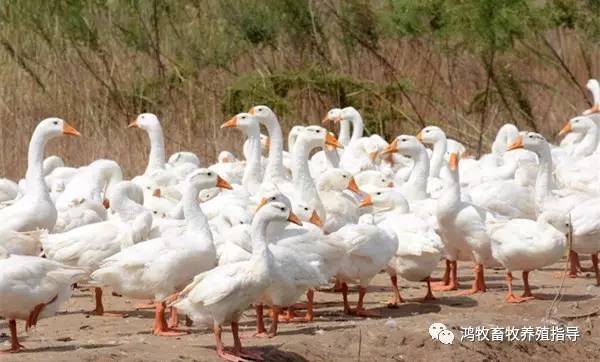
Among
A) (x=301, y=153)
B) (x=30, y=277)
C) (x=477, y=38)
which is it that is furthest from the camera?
(x=477, y=38)

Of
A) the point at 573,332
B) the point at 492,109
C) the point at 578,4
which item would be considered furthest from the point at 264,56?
the point at 573,332

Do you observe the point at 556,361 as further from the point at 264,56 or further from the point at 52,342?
the point at 264,56

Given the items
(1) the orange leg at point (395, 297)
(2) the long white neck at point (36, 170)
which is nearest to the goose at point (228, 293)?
(1) the orange leg at point (395, 297)

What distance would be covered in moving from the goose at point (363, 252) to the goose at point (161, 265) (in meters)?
1.17

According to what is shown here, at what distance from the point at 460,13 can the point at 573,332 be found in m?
9.25

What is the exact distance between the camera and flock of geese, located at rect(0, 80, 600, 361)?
9.18m

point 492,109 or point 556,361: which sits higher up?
point 492,109

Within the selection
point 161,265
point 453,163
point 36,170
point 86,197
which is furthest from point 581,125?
point 161,265

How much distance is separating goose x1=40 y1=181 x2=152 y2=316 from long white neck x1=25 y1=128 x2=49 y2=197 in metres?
0.64

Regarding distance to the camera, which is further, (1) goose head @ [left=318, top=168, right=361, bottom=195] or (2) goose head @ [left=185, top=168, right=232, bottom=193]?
(1) goose head @ [left=318, top=168, right=361, bottom=195]

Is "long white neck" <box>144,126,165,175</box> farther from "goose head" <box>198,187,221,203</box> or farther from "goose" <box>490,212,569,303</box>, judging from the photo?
"goose" <box>490,212,569,303</box>

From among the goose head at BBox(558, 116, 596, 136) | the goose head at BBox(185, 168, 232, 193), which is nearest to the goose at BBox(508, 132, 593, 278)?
the goose head at BBox(558, 116, 596, 136)

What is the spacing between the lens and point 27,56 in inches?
752

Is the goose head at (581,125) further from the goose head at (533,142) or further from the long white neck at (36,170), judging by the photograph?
the long white neck at (36,170)
